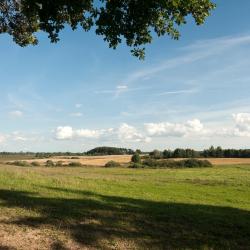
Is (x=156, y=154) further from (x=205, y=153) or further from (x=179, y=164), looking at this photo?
(x=179, y=164)

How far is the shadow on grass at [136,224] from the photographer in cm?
1179

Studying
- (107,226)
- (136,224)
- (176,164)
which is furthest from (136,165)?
(107,226)

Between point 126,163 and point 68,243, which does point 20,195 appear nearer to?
point 68,243

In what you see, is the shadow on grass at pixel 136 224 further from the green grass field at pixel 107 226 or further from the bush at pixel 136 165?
the bush at pixel 136 165

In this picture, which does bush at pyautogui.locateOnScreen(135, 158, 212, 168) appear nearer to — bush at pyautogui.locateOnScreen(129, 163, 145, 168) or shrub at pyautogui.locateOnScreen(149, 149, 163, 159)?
bush at pyautogui.locateOnScreen(129, 163, 145, 168)

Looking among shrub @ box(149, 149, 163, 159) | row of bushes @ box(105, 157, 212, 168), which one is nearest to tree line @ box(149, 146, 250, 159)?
shrub @ box(149, 149, 163, 159)

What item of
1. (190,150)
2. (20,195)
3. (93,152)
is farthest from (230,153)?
(20,195)

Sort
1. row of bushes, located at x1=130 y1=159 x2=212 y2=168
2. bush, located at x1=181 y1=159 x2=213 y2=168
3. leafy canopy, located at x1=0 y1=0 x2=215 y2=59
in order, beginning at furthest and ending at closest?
row of bushes, located at x1=130 y1=159 x2=212 y2=168 → bush, located at x1=181 y1=159 x2=213 y2=168 → leafy canopy, located at x1=0 y1=0 x2=215 y2=59

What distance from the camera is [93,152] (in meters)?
180

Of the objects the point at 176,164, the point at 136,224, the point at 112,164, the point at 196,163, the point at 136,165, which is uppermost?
the point at 196,163

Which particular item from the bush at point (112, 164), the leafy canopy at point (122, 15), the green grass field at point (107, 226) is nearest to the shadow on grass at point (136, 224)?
the green grass field at point (107, 226)

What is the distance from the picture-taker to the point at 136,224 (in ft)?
44.2

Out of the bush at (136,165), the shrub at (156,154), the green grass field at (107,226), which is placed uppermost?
the shrub at (156,154)

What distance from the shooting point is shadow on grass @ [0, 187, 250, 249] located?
1179 cm
